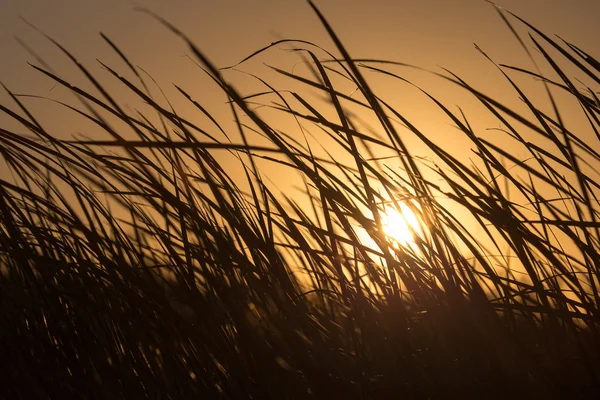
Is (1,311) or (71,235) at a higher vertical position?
(71,235)

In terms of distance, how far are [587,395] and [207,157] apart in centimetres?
63

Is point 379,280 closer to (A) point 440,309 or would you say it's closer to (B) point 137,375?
(A) point 440,309

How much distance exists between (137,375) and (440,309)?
0.47 metres

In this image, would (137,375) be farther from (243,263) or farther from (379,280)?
(379,280)

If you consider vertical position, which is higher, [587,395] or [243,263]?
[243,263]

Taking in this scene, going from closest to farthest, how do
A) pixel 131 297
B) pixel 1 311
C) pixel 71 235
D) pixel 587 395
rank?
1. pixel 587 395
2. pixel 131 297
3. pixel 1 311
4. pixel 71 235

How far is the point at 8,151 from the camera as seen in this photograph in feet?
3.87

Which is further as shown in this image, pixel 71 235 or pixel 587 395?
pixel 71 235

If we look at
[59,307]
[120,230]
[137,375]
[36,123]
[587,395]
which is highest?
[36,123]

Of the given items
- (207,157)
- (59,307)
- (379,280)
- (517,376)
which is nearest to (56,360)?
(59,307)

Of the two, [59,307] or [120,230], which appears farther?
[120,230]

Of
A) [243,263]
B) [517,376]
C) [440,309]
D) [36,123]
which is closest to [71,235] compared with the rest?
[36,123]

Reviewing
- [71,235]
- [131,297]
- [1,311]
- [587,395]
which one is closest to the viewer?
[587,395]

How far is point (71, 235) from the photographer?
1.17 meters
